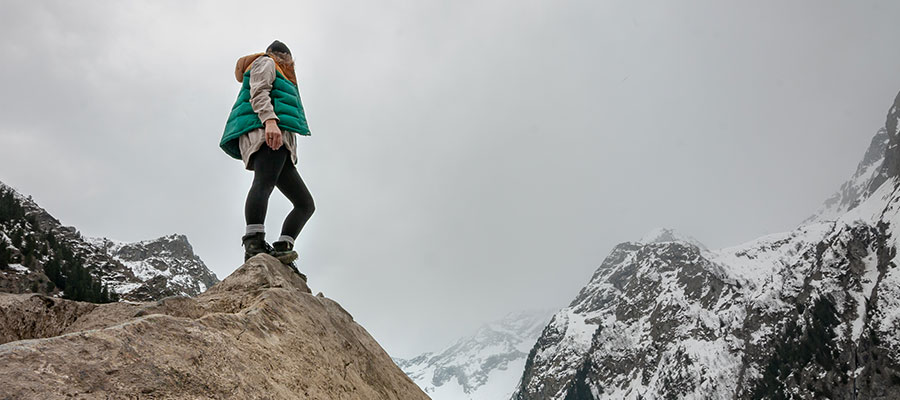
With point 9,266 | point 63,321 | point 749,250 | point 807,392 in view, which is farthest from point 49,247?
point 749,250

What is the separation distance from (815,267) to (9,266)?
173902 mm

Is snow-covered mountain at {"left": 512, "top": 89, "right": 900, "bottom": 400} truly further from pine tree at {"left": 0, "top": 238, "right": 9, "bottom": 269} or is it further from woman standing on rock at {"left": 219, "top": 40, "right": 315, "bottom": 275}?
pine tree at {"left": 0, "top": 238, "right": 9, "bottom": 269}

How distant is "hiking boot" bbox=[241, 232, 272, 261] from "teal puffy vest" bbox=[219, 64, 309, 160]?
38.2 inches

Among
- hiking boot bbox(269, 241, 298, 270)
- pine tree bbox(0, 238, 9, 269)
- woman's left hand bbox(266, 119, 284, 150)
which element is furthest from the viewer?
pine tree bbox(0, 238, 9, 269)

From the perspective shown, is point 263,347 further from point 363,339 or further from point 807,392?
point 807,392

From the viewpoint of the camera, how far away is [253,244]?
4.70 meters

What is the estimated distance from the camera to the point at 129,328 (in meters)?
1.99

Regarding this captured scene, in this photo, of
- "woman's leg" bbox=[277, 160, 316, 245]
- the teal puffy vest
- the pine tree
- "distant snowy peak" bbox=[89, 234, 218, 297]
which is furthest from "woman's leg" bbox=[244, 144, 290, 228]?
"distant snowy peak" bbox=[89, 234, 218, 297]

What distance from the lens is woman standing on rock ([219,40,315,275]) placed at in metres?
4.48

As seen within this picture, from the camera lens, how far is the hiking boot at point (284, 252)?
4969 mm

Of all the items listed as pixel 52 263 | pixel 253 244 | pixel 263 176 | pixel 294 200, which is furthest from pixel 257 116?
pixel 52 263

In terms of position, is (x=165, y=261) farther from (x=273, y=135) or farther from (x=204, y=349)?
(x=204, y=349)

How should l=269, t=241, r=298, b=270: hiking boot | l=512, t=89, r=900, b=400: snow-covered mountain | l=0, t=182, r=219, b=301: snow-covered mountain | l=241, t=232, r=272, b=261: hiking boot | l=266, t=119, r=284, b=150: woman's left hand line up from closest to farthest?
l=266, t=119, r=284, b=150: woman's left hand, l=241, t=232, r=272, b=261: hiking boot, l=269, t=241, r=298, b=270: hiking boot, l=0, t=182, r=219, b=301: snow-covered mountain, l=512, t=89, r=900, b=400: snow-covered mountain

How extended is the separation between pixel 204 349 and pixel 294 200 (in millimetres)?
3244
